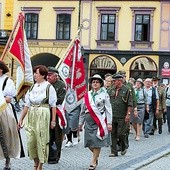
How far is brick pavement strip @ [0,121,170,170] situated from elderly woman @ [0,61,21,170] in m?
0.46

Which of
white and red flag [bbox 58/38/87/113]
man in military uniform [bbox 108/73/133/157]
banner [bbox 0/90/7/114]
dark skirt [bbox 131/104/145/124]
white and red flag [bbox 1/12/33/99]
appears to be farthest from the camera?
dark skirt [bbox 131/104/145/124]

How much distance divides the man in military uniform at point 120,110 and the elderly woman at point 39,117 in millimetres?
2901

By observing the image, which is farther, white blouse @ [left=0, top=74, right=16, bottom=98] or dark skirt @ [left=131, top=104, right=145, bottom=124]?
dark skirt @ [left=131, top=104, right=145, bottom=124]

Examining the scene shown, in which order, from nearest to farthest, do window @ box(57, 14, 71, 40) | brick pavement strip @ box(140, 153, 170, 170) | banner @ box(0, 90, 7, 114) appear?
banner @ box(0, 90, 7, 114), brick pavement strip @ box(140, 153, 170, 170), window @ box(57, 14, 71, 40)

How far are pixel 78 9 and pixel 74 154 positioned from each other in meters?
27.5

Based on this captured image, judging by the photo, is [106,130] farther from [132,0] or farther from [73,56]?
[132,0]

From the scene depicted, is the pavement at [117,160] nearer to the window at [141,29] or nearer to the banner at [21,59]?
the banner at [21,59]

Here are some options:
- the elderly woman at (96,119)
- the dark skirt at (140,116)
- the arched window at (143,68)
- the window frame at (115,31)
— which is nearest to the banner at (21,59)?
the elderly woman at (96,119)

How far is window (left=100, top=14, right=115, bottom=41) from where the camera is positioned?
126 feet

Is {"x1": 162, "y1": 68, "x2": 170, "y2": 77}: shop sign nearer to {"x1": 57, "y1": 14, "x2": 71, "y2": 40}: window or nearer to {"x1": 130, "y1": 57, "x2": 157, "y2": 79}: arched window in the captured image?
{"x1": 130, "y1": 57, "x2": 157, "y2": 79}: arched window

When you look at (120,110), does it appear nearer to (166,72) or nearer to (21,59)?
(21,59)

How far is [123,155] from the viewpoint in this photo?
1212 cm

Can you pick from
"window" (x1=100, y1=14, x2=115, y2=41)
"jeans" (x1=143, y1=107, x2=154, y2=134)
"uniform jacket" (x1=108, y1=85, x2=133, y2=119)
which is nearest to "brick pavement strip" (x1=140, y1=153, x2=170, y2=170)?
"uniform jacket" (x1=108, y1=85, x2=133, y2=119)

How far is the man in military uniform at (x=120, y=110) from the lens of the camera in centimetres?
1198
